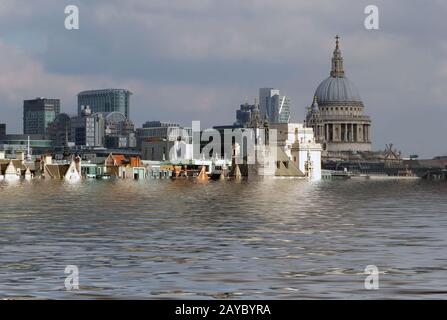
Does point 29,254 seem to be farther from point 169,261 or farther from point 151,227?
point 151,227

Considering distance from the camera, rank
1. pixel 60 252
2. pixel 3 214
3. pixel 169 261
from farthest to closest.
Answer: pixel 3 214 < pixel 60 252 < pixel 169 261

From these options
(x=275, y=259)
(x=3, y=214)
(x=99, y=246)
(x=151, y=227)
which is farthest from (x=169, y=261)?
(x=3, y=214)

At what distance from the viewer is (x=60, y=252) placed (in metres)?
36.0

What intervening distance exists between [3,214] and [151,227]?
46.6ft

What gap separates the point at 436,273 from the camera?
29641 millimetres
